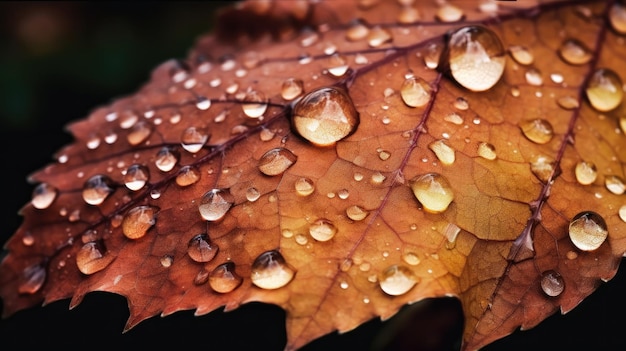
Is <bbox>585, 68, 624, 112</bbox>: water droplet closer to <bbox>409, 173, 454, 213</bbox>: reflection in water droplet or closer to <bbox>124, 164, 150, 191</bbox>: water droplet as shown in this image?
<bbox>409, 173, 454, 213</bbox>: reflection in water droplet

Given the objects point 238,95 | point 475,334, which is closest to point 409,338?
point 475,334

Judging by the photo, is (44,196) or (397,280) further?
(44,196)

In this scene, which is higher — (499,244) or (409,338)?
(499,244)

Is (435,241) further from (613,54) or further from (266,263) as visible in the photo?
(613,54)

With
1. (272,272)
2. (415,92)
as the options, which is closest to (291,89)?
(415,92)

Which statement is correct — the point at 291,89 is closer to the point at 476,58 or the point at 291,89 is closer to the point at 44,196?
the point at 476,58

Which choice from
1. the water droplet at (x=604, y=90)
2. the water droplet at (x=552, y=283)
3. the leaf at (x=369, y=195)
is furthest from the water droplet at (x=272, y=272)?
the water droplet at (x=604, y=90)

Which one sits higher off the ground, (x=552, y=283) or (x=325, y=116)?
(x=325, y=116)
